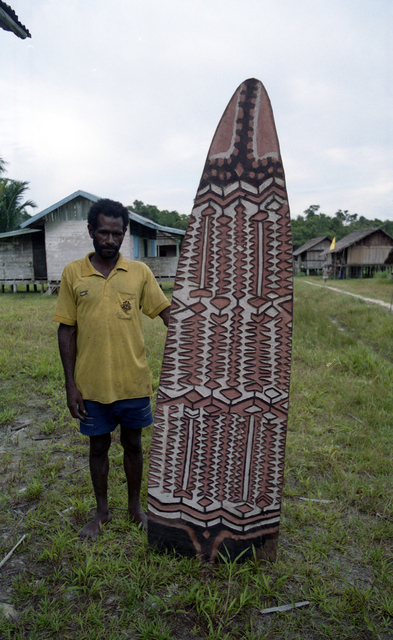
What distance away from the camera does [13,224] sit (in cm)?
2372

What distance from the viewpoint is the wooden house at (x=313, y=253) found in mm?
36769

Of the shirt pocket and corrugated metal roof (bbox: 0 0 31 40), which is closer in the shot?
the shirt pocket

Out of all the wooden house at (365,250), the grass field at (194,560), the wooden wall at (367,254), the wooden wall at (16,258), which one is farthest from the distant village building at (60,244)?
the wooden wall at (367,254)

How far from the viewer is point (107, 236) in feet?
6.66

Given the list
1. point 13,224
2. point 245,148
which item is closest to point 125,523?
point 245,148

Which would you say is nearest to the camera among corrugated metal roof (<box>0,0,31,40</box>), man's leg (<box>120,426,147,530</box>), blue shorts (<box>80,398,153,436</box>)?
blue shorts (<box>80,398,153,436</box>)

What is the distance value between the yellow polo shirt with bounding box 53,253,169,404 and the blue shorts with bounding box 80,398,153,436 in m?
0.06

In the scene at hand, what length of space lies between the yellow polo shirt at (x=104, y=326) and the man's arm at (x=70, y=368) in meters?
0.03

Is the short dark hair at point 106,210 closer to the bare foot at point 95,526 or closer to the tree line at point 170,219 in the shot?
the bare foot at point 95,526

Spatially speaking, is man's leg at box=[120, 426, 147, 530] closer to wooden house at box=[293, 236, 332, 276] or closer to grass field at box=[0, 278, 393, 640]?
grass field at box=[0, 278, 393, 640]

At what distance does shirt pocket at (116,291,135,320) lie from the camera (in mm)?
2037

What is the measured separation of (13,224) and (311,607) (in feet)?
83.4

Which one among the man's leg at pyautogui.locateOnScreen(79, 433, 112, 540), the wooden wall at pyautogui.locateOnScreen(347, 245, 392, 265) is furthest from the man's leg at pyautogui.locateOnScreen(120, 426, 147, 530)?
the wooden wall at pyautogui.locateOnScreen(347, 245, 392, 265)

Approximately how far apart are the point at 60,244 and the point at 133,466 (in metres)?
13.1
